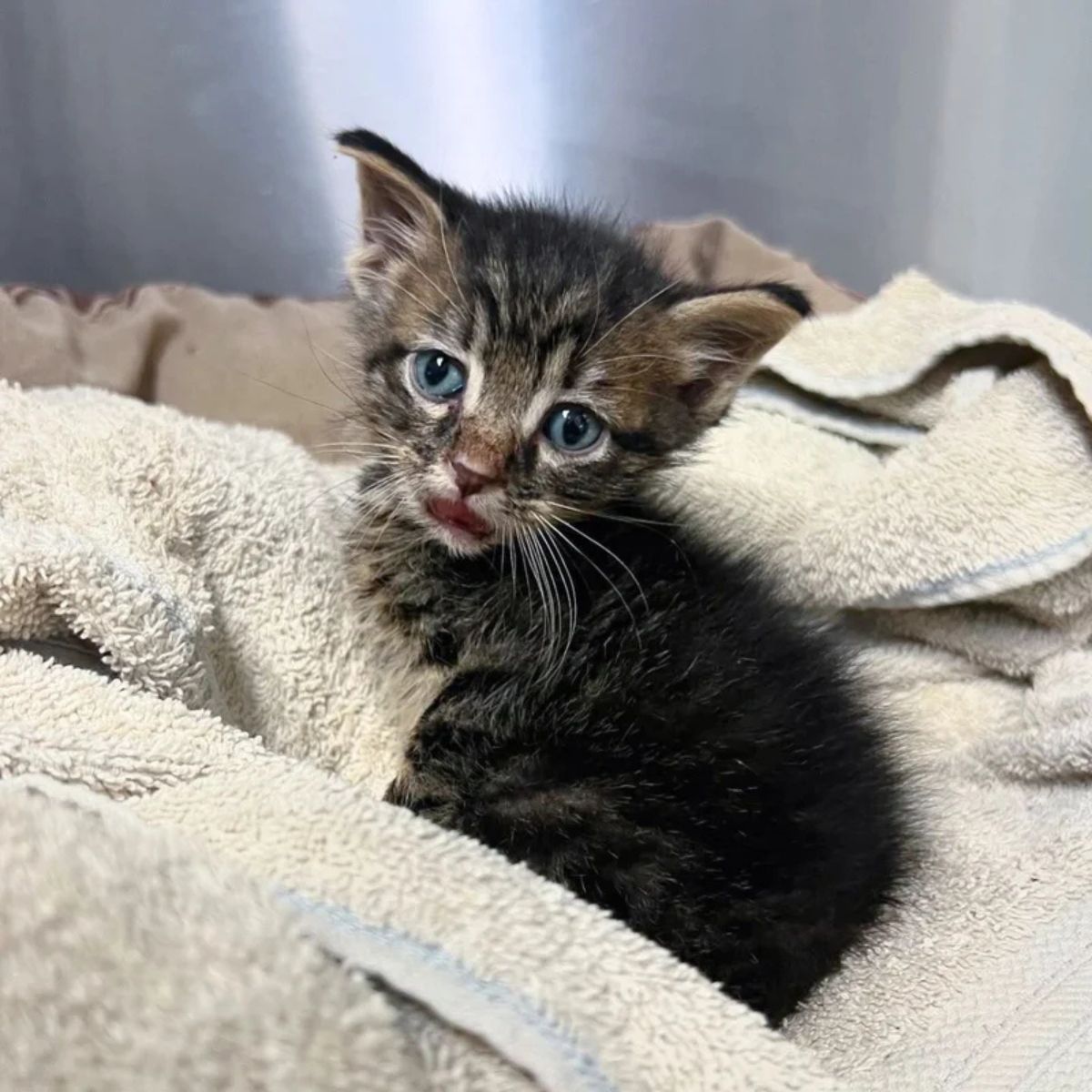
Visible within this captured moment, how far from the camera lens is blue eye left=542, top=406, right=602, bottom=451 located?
3.98 feet

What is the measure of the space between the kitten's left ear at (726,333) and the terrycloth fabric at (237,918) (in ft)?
2.02

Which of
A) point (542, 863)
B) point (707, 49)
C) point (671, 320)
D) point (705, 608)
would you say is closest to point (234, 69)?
point (707, 49)

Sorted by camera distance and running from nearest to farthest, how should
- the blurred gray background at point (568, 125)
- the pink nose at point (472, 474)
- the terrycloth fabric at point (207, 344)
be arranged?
the pink nose at point (472, 474), the terrycloth fabric at point (207, 344), the blurred gray background at point (568, 125)

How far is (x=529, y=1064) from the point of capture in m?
0.70

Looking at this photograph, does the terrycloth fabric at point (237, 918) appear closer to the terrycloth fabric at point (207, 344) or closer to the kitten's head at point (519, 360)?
the kitten's head at point (519, 360)

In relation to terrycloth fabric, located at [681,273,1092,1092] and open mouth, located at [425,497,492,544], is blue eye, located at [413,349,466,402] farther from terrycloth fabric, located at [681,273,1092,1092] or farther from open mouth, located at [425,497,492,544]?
terrycloth fabric, located at [681,273,1092,1092]

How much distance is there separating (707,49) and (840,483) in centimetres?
104

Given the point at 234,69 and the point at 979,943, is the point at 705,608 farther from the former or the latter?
the point at 234,69

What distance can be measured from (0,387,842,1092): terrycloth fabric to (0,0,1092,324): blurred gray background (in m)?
1.25

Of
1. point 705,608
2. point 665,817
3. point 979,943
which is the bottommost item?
point 979,943

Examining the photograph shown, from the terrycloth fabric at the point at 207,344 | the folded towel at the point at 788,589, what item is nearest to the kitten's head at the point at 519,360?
the folded towel at the point at 788,589

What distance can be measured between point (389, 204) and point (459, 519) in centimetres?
41

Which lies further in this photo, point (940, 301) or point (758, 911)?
point (940, 301)

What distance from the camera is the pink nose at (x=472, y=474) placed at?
3.76 ft
